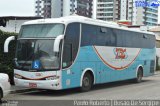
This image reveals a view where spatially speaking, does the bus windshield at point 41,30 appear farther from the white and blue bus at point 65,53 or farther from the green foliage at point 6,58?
the green foliage at point 6,58

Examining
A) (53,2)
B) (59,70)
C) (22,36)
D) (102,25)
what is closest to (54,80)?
(59,70)

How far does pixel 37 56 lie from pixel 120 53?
674 centimetres

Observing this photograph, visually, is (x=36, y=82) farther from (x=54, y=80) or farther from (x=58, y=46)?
(x=58, y=46)

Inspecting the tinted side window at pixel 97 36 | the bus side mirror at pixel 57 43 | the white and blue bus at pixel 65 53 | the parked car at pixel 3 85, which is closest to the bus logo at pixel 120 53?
the white and blue bus at pixel 65 53

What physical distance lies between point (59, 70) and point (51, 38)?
1393 millimetres

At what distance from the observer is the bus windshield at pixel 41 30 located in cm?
1720

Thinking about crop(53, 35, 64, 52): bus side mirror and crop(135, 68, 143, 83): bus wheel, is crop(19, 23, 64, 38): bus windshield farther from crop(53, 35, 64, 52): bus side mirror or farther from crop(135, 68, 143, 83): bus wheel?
crop(135, 68, 143, 83): bus wheel

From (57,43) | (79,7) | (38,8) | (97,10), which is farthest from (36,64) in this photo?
(97,10)

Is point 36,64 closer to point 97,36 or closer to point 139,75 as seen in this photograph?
point 97,36

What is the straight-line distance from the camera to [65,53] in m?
17.1

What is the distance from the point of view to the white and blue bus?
1677 centimetres

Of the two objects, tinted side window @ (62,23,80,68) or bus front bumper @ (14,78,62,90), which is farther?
tinted side window @ (62,23,80,68)

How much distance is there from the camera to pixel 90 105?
13758 millimetres

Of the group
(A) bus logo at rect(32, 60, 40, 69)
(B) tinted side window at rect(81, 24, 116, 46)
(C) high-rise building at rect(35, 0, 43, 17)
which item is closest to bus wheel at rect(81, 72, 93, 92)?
(B) tinted side window at rect(81, 24, 116, 46)
